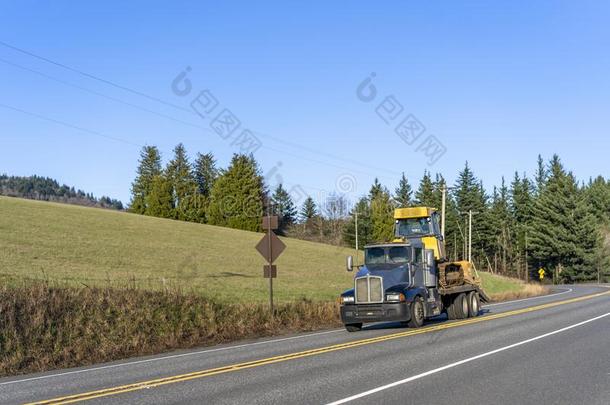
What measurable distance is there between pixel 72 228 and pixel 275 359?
145ft

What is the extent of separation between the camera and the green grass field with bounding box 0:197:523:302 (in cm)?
3044

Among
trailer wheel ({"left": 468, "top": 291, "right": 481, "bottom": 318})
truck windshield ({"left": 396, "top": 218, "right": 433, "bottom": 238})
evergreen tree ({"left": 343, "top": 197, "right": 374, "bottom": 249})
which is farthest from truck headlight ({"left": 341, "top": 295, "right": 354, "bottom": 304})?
evergreen tree ({"left": 343, "top": 197, "right": 374, "bottom": 249})

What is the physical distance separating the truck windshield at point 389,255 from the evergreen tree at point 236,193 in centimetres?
7279

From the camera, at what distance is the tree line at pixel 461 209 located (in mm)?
88062


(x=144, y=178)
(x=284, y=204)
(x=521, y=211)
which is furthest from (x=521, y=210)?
(x=144, y=178)

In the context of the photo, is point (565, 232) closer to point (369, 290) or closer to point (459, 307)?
point (459, 307)

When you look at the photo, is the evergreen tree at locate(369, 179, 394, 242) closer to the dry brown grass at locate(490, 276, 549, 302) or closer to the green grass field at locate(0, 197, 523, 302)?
the green grass field at locate(0, 197, 523, 302)

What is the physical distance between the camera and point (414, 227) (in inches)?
931

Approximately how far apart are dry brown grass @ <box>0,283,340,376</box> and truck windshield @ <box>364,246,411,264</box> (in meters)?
3.28

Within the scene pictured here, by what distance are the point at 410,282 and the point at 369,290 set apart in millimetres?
1667

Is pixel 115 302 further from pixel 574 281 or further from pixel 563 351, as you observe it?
pixel 574 281

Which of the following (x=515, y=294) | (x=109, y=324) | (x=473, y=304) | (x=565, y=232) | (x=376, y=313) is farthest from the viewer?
(x=565, y=232)

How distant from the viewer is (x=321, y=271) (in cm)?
5050

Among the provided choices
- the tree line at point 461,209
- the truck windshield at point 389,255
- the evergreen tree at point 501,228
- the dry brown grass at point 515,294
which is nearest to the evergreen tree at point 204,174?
the tree line at point 461,209
